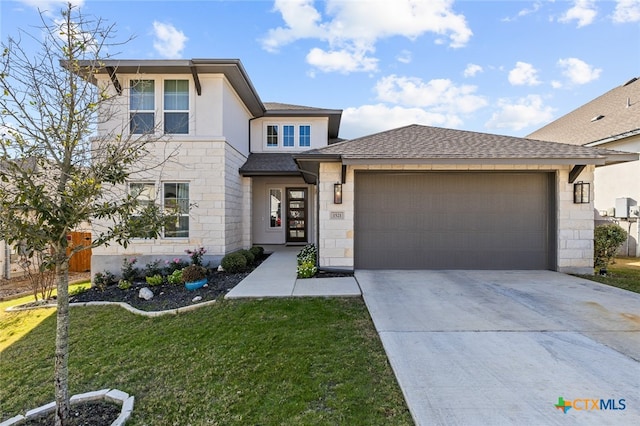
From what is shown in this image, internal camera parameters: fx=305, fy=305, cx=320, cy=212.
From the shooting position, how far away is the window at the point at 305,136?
493 inches

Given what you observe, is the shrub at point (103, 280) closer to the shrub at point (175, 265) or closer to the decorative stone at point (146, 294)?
the shrub at point (175, 265)

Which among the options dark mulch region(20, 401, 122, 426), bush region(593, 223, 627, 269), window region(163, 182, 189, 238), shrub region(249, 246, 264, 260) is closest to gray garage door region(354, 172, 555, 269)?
bush region(593, 223, 627, 269)

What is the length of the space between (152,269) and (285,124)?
7.45 meters

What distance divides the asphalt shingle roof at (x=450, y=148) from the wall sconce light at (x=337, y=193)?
743mm

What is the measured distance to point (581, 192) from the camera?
7184 millimetres

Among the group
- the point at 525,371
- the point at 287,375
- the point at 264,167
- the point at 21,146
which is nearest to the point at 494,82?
the point at 264,167

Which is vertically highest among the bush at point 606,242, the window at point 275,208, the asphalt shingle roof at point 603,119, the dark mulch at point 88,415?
the asphalt shingle roof at point 603,119

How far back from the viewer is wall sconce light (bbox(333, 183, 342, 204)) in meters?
7.29

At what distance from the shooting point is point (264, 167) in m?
10.9

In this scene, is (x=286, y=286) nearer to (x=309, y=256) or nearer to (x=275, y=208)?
(x=309, y=256)

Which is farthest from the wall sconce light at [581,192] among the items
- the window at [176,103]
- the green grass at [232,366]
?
the window at [176,103]

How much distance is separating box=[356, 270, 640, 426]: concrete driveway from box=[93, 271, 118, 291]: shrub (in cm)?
656

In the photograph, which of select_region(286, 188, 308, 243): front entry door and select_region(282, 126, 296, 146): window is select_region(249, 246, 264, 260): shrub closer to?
select_region(286, 188, 308, 243): front entry door

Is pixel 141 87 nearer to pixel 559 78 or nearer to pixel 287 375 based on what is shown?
pixel 287 375
